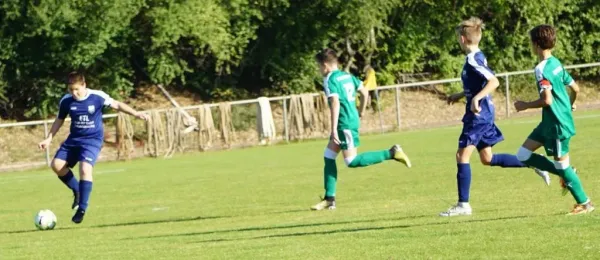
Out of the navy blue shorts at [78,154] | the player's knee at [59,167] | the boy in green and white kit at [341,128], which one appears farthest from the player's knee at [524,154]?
the player's knee at [59,167]

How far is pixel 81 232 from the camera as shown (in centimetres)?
1307

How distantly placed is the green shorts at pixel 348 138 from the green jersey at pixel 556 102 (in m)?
3.63

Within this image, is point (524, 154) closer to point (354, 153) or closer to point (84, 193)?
point (354, 153)

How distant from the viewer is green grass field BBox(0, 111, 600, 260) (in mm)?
9266

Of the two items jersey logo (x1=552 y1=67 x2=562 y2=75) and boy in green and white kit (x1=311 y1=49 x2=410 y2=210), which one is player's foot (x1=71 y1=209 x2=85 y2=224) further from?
jersey logo (x1=552 y1=67 x2=562 y2=75)

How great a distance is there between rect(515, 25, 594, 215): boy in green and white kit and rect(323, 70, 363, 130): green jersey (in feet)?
11.4

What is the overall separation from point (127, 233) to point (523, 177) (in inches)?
233

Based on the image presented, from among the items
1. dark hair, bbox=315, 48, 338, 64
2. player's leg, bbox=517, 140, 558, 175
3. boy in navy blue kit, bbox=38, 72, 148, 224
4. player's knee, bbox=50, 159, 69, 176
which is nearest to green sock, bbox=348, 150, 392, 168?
dark hair, bbox=315, 48, 338, 64

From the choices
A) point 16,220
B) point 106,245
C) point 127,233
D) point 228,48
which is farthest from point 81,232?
point 228,48

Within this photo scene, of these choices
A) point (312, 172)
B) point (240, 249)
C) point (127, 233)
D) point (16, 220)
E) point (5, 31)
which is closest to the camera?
point (240, 249)

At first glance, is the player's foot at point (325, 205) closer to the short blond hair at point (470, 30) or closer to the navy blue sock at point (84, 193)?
the navy blue sock at point (84, 193)

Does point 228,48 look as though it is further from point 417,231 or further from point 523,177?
point 417,231

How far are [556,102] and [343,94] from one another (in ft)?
12.4

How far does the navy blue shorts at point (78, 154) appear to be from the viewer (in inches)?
553
